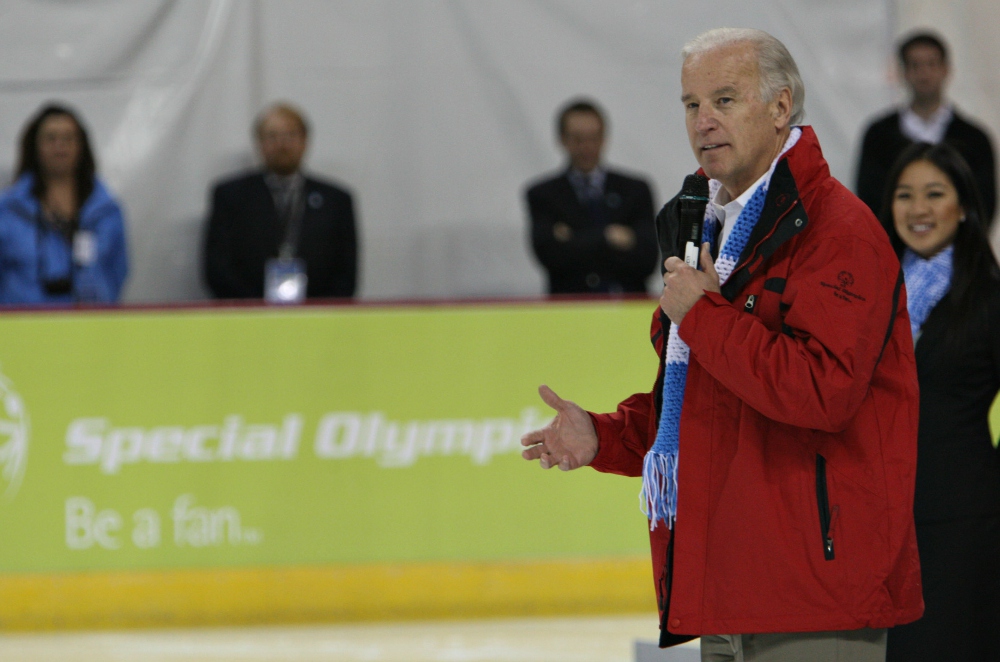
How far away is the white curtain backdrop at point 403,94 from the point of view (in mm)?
7734

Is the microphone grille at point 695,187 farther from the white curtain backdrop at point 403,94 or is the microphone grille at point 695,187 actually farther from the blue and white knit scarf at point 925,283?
the white curtain backdrop at point 403,94

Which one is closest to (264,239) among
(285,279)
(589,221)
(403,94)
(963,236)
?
(285,279)

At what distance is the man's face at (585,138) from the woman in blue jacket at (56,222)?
239 cm

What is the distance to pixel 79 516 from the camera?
546 cm

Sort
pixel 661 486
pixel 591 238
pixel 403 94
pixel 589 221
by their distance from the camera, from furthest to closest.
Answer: pixel 403 94 < pixel 589 221 < pixel 591 238 < pixel 661 486

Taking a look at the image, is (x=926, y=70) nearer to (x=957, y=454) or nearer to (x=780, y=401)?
(x=957, y=454)

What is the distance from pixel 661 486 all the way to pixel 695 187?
0.51 m

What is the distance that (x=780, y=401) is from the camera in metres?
2.01

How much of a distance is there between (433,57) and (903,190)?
4862 mm

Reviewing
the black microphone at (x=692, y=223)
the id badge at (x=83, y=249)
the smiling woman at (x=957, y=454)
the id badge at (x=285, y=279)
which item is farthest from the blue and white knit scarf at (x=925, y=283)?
the id badge at (x=83, y=249)

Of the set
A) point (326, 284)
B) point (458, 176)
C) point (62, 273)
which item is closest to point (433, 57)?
point (458, 176)

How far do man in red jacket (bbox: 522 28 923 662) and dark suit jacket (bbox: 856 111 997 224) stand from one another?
4869 millimetres

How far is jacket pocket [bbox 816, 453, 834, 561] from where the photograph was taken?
2096 mm

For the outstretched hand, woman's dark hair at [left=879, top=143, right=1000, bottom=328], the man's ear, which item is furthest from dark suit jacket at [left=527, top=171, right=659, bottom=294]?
the man's ear
